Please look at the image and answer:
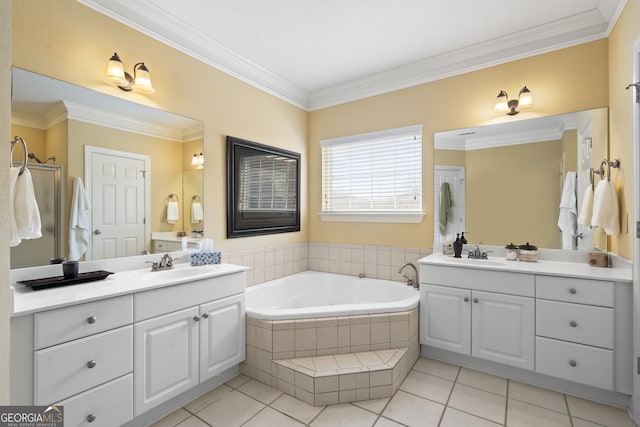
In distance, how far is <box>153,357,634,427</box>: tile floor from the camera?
1.81m

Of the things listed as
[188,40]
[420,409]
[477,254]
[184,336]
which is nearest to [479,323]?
[477,254]

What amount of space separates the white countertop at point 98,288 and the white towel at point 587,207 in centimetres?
269

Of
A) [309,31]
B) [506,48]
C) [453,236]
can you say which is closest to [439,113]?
A: [506,48]

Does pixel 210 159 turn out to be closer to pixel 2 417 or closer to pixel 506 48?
pixel 2 417

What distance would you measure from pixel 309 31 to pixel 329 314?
2.26 meters

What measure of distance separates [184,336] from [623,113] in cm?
326

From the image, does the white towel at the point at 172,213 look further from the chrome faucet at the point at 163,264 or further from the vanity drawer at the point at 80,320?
the vanity drawer at the point at 80,320

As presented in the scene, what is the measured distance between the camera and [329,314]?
2.28m

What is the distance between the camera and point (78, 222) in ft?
6.14

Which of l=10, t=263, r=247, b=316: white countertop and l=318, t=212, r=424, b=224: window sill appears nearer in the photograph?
l=10, t=263, r=247, b=316: white countertop

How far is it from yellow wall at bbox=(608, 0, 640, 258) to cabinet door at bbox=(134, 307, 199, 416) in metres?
2.88

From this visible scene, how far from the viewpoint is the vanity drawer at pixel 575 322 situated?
6.29 feet

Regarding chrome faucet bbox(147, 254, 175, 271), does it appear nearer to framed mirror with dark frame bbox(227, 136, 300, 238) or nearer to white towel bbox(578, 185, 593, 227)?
framed mirror with dark frame bbox(227, 136, 300, 238)

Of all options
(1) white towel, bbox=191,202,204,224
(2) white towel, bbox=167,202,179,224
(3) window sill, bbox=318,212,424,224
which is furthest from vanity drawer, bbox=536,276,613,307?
(2) white towel, bbox=167,202,179,224
